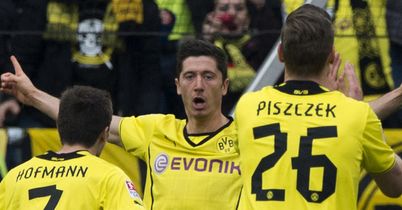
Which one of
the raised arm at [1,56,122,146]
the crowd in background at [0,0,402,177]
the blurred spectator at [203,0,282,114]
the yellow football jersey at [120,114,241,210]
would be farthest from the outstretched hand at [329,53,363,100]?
the blurred spectator at [203,0,282,114]

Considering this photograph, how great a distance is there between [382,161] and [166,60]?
432cm

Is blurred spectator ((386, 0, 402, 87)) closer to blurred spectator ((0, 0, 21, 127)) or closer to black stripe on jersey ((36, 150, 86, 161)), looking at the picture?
blurred spectator ((0, 0, 21, 127))

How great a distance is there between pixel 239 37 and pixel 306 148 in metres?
4.12

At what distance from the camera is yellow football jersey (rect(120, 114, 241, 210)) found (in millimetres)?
6184

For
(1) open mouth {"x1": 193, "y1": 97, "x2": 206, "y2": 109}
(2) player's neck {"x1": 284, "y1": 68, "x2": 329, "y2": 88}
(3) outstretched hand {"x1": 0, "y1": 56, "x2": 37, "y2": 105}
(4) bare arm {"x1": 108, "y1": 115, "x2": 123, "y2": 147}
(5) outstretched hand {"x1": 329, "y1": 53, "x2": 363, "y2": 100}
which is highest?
(2) player's neck {"x1": 284, "y1": 68, "x2": 329, "y2": 88}

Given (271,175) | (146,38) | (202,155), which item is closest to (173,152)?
(202,155)

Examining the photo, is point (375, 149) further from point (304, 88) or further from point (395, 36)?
point (395, 36)

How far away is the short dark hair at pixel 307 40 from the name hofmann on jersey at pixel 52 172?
114cm

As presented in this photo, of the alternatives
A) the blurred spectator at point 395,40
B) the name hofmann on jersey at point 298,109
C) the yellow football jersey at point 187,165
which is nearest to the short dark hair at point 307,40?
the name hofmann on jersey at point 298,109

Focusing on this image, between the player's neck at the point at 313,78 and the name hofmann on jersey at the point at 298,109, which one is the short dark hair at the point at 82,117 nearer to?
the name hofmann on jersey at the point at 298,109

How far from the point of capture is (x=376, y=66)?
8.80 metres

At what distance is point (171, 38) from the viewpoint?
9.15 meters

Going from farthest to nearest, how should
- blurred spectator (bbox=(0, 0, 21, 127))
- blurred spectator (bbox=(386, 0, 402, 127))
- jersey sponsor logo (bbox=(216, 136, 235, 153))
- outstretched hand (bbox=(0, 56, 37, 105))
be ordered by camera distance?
blurred spectator (bbox=(0, 0, 21, 127))
blurred spectator (bbox=(386, 0, 402, 127))
jersey sponsor logo (bbox=(216, 136, 235, 153))
outstretched hand (bbox=(0, 56, 37, 105))

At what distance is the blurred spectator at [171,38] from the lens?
355 inches
